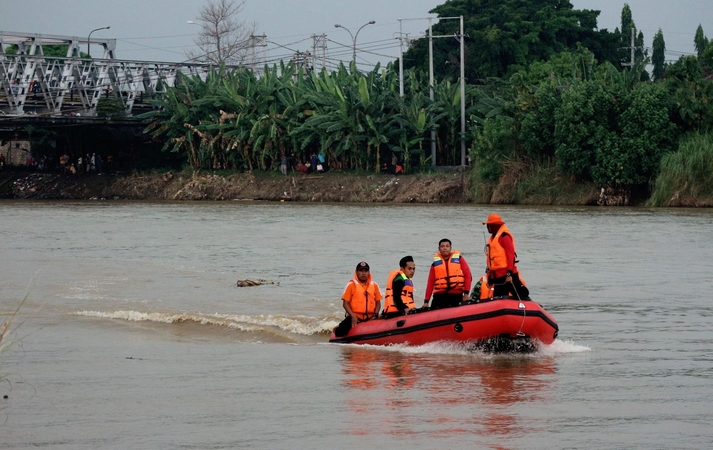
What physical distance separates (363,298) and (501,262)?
80.4 inches

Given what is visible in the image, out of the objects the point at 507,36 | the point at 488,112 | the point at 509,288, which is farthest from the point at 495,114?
the point at 509,288

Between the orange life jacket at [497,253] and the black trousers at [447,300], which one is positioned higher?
the orange life jacket at [497,253]

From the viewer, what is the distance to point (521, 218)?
3684 cm

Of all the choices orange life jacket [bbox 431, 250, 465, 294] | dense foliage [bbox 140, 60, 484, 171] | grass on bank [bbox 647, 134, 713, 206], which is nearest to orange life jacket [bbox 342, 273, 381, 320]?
orange life jacket [bbox 431, 250, 465, 294]

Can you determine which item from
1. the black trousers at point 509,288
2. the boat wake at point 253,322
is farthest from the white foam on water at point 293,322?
the black trousers at point 509,288

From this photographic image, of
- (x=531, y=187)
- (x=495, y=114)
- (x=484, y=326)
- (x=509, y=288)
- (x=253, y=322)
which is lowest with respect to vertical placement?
(x=253, y=322)

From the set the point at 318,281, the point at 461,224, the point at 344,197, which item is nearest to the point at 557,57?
the point at 344,197

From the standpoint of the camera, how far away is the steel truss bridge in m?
47.1

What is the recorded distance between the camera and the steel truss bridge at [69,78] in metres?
47.1

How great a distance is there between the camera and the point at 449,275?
14203mm

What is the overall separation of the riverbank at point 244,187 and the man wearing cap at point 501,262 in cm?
3325

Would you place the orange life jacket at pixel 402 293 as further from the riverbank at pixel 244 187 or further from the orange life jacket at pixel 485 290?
the riverbank at pixel 244 187

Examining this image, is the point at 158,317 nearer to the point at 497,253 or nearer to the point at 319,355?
the point at 319,355

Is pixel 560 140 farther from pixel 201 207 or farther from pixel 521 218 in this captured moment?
pixel 201 207
